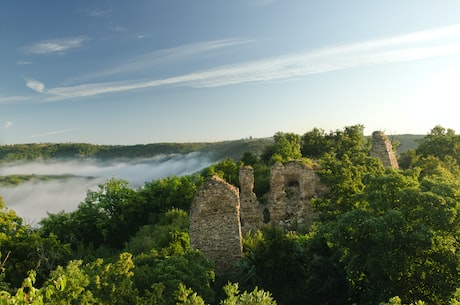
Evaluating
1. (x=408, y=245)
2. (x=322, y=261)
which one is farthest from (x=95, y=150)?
(x=408, y=245)

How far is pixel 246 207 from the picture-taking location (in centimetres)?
2350

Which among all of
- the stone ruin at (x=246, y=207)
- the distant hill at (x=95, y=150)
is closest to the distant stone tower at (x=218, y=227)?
the stone ruin at (x=246, y=207)

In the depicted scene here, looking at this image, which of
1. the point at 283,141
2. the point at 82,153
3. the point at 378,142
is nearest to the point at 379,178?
the point at 378,142

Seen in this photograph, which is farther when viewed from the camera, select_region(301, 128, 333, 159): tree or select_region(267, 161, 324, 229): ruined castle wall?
select_region(301, 128, 333, 159): tree

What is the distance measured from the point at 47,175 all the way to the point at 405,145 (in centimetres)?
11890

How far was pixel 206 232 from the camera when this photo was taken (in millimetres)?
15367

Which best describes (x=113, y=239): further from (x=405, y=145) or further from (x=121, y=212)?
(x=405, y=145)

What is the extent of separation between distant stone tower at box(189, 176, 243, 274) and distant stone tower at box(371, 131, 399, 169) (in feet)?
55.5

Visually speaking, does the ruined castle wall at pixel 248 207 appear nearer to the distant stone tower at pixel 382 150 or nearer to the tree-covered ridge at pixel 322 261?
the tree-covered ridge at pixel 322 261

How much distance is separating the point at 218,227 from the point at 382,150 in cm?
1815

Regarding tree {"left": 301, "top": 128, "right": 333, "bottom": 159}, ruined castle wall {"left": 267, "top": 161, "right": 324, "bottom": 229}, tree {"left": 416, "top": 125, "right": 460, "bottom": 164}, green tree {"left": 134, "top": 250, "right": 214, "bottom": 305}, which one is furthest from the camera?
tree {"left": 301, "top": 128, "right": 333, "bottom": 159}

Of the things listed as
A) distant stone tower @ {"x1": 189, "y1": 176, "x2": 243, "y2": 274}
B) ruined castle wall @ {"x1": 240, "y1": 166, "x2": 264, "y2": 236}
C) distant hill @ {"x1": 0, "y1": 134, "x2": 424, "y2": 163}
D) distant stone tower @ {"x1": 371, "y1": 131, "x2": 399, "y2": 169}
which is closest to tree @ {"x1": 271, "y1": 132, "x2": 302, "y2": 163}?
distant stone tower @ {"x1": 371, "y1": 131, "x2": 399, "y2": 169}

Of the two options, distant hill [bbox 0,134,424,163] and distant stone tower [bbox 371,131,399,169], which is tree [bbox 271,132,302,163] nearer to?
distant stone tower [bbox 371,131,399,169]

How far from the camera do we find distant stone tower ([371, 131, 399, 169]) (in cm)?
2761
